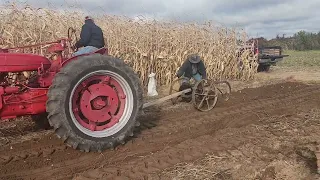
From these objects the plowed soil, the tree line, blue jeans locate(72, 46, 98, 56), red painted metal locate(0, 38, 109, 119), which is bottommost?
the plowed soil

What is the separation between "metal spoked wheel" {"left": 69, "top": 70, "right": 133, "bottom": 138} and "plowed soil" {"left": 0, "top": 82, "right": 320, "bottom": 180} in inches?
11.9

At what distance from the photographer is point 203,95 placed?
23.1 feet

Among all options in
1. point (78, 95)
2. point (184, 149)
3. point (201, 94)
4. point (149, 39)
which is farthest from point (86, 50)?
point (149, 39)

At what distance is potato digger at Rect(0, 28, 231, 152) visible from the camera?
3908 mm

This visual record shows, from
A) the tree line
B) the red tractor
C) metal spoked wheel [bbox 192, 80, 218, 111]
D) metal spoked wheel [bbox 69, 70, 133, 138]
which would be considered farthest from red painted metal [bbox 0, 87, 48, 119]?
the tree line

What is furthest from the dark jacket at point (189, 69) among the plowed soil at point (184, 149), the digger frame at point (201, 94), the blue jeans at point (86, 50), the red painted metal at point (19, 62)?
the red painted metal at point (19, 62)

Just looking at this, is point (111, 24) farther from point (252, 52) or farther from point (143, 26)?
point (252, 52)

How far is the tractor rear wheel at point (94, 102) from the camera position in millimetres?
3891

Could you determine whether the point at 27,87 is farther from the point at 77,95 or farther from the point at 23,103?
the point at 77,95

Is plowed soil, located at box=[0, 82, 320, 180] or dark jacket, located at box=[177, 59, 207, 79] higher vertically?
dark jacket, located at box=[177, 59, 207, 79]

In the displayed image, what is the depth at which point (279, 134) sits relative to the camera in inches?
200

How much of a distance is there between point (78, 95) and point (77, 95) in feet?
0.14

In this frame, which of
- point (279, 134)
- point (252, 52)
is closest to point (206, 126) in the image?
point (279, 134)

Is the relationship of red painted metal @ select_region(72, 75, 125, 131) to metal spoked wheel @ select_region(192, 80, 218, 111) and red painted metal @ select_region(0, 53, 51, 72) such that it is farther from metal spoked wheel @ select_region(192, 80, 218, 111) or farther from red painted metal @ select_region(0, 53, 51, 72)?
metal spoked wheel @ select_region(192, 80, 218, 111)
